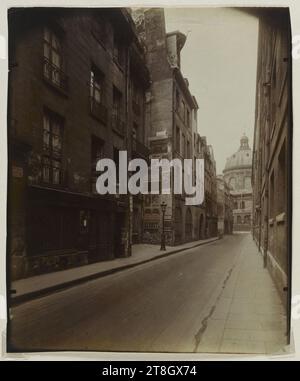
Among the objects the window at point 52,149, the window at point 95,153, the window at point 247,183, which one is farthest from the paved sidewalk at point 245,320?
the window at point 52,149

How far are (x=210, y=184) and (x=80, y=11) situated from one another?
3.34 metres

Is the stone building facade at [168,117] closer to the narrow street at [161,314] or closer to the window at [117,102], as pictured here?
the window at [117,102]

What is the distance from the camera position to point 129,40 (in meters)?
5.54

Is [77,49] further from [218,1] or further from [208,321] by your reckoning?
[208,321]

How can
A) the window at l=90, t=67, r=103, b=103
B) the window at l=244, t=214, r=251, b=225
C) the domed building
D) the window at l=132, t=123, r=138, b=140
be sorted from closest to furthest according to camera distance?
the domed building
the window at l=132, t=123, r=138, b=140
the window at l=90, t=67, r=103, b=103
the window at l=244, t=214, r=251, b=225

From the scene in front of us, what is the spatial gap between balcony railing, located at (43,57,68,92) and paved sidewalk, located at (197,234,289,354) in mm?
4193

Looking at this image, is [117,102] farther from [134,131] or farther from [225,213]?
[225,213]

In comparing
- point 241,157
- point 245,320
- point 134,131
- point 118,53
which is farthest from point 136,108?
point 245,320

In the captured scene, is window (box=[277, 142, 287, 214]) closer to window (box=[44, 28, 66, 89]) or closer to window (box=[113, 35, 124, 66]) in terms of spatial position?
window (box=[113, 35, 124, 66])

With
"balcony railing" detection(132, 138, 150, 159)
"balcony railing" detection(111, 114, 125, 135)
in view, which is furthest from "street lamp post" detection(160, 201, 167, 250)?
"balcony railing" detection(111, 114, 125, 135)

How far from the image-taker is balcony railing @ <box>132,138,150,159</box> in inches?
207

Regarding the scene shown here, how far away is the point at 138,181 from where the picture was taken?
500 centimetres

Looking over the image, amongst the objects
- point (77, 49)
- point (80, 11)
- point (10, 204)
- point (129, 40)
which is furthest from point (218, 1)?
point (10, 204)

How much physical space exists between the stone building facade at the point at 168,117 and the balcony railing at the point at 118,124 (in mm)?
493
